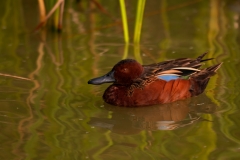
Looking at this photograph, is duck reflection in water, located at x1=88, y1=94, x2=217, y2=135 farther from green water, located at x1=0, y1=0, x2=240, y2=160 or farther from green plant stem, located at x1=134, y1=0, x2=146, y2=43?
green plant stem, located at x1=134, y1=0, x2=146, y2=43

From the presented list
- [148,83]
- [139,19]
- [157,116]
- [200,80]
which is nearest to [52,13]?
[139,19]

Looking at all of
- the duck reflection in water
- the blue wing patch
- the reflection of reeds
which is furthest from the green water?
the blue wing patch

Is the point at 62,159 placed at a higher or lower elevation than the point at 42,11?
lower

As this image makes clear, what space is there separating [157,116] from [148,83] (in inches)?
15.8

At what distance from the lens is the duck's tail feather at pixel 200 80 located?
6164mm

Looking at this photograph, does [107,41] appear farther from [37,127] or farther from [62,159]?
[62,159]

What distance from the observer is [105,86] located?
6.54m

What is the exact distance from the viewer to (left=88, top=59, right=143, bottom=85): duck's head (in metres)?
5.95

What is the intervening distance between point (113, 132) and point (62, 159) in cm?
75

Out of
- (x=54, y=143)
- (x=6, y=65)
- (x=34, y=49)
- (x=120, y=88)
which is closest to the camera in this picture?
(x=54, y=143)

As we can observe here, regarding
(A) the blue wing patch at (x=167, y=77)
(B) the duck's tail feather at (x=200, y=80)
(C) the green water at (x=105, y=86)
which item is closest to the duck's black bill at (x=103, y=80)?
(C) the green water at (x=105, y=86)

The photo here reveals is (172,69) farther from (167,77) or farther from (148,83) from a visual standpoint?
(148,83)

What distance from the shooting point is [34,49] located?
24.9ft

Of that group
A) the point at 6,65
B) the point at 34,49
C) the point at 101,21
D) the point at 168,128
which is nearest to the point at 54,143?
the point at 168,128
